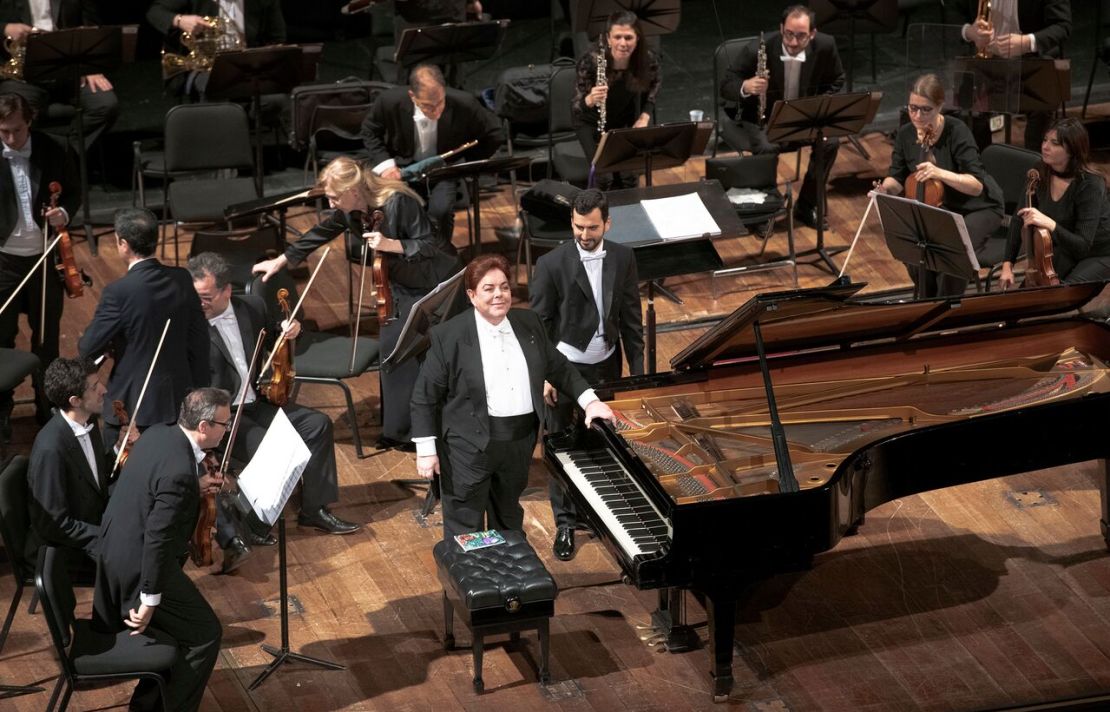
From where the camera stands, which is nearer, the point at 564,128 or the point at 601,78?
the point at 601,78

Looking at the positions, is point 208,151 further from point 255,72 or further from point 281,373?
point 281,373

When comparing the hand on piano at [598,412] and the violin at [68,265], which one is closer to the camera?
the hand on piano at [598,412]

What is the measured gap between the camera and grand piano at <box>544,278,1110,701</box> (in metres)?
5.62

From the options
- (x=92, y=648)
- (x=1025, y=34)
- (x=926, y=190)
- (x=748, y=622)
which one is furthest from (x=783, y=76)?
(x=92, y=648)

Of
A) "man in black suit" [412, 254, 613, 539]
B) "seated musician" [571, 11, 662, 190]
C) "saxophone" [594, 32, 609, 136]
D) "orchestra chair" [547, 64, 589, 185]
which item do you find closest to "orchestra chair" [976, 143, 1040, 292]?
"seated musician" [571, 11, 662, 190]

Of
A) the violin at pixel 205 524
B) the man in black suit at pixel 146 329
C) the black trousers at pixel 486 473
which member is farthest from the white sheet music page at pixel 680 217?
the violin at pixel 205 524

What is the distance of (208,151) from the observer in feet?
30.3

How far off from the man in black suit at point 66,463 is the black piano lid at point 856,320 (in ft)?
7.40

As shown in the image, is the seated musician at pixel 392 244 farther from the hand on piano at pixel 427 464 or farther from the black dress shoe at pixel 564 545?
the hand on piano at pixel 427 464

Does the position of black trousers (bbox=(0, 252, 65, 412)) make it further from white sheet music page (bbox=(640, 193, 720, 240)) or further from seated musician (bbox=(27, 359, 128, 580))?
white sheet music page (bbox=(640, 193, 720, 240))

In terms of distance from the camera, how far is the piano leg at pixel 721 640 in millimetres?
5781

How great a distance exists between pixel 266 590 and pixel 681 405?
75.9 inches

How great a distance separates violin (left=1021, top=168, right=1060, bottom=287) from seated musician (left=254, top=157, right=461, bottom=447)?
8.92ft

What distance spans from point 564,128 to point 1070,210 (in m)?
3.21
